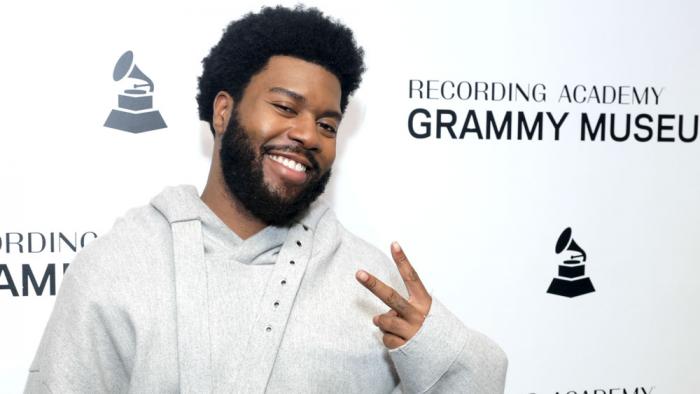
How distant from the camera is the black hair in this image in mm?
1468

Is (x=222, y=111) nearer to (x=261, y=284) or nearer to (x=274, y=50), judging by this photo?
(x=274, y=50)

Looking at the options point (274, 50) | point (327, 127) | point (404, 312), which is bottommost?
point (404, 312)

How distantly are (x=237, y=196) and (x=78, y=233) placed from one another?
0.50m

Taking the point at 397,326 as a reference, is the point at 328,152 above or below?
above

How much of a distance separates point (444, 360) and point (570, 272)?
838 mm

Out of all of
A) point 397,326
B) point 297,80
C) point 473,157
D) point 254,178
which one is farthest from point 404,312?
point 473,157

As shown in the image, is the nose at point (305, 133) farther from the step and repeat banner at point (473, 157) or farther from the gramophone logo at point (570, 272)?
the gramophone logo at point (570, 272)

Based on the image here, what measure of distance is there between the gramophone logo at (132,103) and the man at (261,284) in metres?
0.24

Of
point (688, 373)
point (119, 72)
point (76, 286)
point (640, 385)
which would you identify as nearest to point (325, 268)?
point (76, 286)

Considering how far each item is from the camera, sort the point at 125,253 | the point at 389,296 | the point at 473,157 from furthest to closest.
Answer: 1. the point at 473,157
2. the point at 125,253
3. the point at 389,296

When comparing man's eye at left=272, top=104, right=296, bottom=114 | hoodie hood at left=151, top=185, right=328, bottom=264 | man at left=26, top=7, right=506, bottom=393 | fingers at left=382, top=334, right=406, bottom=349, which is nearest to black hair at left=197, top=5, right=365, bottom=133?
man at left=26, top=7, right=506, bottom=393

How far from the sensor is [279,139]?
4.57 feet

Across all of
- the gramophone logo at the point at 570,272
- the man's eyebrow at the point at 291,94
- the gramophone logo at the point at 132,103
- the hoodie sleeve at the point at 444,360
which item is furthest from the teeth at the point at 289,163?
the gramophone logo at the point at 570,272

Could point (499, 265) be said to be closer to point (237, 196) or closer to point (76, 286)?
point (237, 196)
